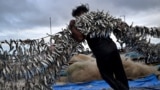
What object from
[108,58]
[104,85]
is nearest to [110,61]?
[108,58]

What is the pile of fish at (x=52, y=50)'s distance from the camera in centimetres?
356

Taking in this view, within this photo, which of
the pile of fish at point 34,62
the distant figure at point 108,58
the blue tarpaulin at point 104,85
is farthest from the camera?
the blue tarpaulin at point 104,85

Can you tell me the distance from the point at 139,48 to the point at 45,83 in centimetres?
116

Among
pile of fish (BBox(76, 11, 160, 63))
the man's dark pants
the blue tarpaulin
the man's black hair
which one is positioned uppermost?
the man's black hair

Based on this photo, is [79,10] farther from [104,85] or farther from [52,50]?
[104,85]

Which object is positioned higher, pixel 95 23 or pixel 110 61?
pixel 95 23

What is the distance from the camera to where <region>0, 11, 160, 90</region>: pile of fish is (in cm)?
356

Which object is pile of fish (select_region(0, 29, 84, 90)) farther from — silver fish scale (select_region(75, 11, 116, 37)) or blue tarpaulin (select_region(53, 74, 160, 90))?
blue tarpaulin (select_region(53, 74, 160, 90))

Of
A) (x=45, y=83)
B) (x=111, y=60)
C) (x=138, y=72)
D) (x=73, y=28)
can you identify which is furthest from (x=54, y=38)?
(x=138, y=72)

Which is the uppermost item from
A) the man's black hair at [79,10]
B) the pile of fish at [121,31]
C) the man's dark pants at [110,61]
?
the man's black hair at [79,10]

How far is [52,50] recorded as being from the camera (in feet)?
12.1

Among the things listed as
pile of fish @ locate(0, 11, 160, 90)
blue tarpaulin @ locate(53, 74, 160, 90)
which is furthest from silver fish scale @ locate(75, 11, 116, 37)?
blue tarpaulin @ locate(53, 74, 160, 90)

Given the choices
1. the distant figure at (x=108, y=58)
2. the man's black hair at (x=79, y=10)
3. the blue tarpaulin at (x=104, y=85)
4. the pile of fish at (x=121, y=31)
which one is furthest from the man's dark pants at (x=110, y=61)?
the blue tarpaulin at (x=104, y=85)

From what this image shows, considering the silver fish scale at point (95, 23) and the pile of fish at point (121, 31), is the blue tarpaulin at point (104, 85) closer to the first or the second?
the pile of fish at point (121, 31)
